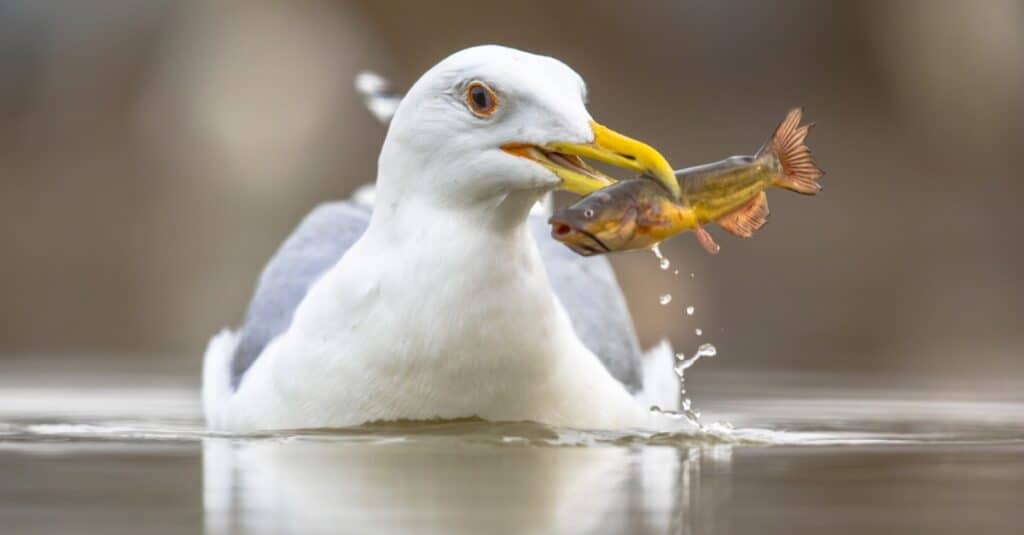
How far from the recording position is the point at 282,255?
22.0 ft

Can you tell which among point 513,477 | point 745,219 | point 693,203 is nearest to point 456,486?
point 513,477

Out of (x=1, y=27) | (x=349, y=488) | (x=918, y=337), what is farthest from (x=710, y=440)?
(x=1, y=27)

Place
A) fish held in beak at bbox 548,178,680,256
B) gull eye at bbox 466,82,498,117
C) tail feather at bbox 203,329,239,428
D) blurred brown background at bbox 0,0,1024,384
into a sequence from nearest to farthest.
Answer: fish held in beak at bbox 548,178,680,256
gull eye at bbox 466,82,498,117
tail feather at bbox 203,329,239,428
blurred brown background at bbox 0,0,1024,384

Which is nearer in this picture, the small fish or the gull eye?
the small fish

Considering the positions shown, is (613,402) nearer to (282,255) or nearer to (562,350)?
(562,350)

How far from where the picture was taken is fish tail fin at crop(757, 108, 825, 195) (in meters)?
5.05

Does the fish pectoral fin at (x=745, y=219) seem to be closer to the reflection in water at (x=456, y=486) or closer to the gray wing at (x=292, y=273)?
the reflection in water at (x=456, y=486)

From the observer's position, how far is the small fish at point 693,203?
15.7 ft

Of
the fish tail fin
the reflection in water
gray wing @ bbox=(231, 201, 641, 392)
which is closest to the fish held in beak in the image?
the fish tail fin

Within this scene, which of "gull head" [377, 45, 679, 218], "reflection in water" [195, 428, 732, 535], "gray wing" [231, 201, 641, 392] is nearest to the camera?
"reflection in water" [195, 428, 732, 535]

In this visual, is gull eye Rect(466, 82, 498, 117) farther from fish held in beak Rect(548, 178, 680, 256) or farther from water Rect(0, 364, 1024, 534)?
water Rect(0, 364, 1024, 534)

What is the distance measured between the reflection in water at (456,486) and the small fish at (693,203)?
20.0 inches

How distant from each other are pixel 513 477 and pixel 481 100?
3.49 ft

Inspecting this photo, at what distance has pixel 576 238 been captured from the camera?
4832 mm
